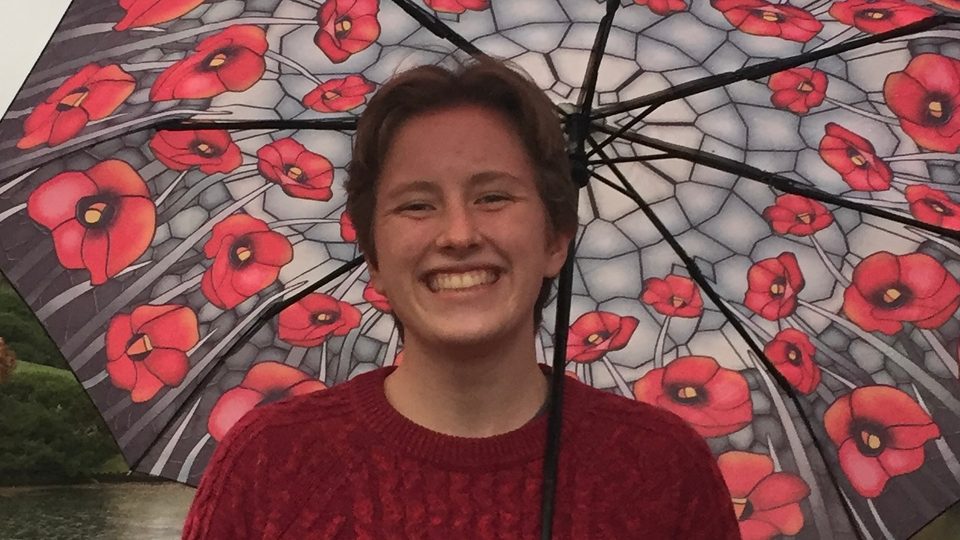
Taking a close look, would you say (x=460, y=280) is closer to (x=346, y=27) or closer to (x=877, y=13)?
(x=346, y=27)

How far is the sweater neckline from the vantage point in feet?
4.33

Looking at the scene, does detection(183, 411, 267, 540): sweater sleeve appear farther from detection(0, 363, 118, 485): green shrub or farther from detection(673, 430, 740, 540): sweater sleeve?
detection(0, 363, 118, 485): green shrub

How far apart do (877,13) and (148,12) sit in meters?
1.29

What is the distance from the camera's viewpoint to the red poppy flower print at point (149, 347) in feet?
6.22

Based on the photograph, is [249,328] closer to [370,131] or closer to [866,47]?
[370,131]

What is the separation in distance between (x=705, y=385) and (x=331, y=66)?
3.34 feet

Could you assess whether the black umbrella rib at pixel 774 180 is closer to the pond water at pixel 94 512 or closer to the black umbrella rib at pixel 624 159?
the black umbrella rib at pixel 624 159

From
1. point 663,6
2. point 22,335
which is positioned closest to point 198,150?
point 663,6

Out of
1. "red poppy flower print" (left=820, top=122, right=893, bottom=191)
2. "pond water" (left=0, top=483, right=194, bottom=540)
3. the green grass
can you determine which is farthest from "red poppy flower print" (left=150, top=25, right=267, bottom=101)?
the green grass

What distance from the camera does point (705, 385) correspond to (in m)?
2.02

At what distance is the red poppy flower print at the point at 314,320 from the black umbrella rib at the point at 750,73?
697 mm

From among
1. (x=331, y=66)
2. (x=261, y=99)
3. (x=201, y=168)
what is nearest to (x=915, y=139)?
(x=331, y=66)

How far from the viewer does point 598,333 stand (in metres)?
2.02

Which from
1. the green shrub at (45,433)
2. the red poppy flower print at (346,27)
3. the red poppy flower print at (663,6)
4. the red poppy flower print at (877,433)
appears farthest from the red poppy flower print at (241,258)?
the green shrub at (45,433)
